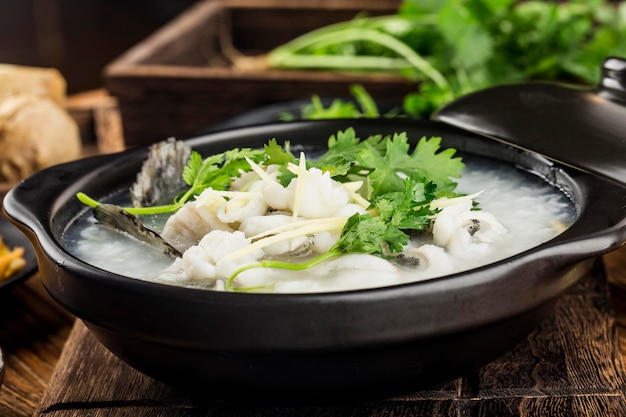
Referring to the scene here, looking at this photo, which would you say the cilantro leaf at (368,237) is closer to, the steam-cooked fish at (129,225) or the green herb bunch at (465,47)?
the steam-cooked fish at (129,225)

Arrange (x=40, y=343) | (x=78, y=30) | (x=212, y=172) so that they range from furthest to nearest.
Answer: (x=78, y=30) → (x=40, y=343) → (x=212, y=172)

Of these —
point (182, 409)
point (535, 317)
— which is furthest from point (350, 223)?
point (182, 409)

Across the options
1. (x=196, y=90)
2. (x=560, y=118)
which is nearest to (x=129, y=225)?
(x=560, y=118)

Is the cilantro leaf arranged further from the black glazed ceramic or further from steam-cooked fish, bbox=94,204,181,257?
steam-cooked fish, bbox=94,204,181,257

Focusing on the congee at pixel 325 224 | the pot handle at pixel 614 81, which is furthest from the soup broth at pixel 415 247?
the pot handle at pixel 614 81

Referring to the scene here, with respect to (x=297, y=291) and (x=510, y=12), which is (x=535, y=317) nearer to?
(x=297, y=291)

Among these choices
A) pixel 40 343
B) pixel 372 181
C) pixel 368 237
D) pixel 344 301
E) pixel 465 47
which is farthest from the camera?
pixel 465 47

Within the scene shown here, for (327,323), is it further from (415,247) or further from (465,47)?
(465,47)
